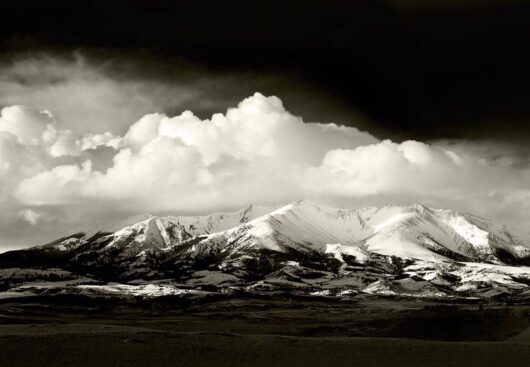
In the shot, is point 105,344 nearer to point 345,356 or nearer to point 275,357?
point 275,357

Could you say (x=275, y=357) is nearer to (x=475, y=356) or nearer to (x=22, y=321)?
(x=475, y=356)

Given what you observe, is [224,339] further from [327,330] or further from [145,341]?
[327,330]

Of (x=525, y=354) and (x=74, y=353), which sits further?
(x=525, y=354)

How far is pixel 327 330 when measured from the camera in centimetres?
15412

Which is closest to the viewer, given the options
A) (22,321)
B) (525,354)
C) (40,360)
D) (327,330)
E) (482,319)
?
(40,360)

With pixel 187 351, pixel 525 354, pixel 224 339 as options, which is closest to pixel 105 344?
pixel 187 351

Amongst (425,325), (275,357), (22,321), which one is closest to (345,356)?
(275,357)

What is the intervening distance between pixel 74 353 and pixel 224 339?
60.6 feet

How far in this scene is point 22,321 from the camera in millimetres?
182000

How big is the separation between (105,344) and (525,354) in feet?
170

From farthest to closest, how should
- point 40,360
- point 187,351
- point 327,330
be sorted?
point 327,330, point 187,351, point 40,360

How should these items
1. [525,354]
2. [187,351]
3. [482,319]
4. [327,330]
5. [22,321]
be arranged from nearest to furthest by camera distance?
[187,351] < [525,354] < [482,319] < [327,330] < [22,321]

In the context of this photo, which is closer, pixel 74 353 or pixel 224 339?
pixel 74 353

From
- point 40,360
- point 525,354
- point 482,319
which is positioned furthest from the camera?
point 482,319
